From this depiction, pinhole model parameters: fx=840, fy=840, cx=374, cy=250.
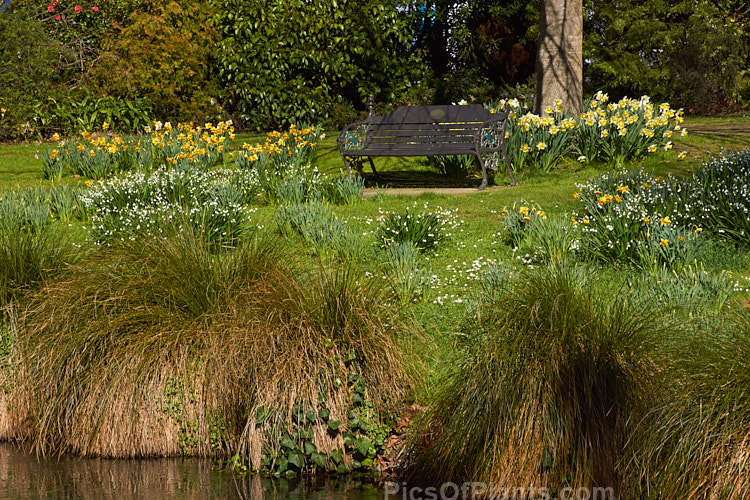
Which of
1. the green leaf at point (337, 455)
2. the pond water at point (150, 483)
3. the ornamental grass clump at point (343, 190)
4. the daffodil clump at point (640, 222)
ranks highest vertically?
the ornamental grass clump at point (343, 190)

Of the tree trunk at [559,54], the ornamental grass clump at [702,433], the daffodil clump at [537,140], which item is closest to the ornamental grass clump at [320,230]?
the ornamental grass clump at [702,433]

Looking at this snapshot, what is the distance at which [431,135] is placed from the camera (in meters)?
9.26

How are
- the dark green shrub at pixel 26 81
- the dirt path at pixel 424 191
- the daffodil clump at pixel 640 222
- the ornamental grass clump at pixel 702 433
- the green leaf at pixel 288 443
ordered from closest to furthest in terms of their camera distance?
the ornamental grass clump at pixel 702 433
the green leaf at pixel 288 443
the daffodil clump at pixel 640 222
the dirt path at pixel 424 191
the dark green shrub at pixel 26 81

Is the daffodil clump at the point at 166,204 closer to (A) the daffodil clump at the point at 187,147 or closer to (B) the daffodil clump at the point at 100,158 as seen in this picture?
(A) the daffodil clump at the point at 187,147

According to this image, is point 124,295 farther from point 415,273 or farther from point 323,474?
point 415,273

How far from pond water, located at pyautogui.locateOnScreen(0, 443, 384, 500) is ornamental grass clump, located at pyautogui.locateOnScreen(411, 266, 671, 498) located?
474mm

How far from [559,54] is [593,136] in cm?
148

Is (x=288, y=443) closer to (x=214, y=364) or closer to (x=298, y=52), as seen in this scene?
(x=214, y=364)

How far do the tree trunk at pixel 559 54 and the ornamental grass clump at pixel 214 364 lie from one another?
5909mm

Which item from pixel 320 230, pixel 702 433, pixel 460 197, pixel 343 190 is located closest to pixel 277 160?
pixel 343 190

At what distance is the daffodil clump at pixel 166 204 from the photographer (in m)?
6.37

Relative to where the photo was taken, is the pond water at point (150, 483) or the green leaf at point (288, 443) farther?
the green leaf at point (288, 443)

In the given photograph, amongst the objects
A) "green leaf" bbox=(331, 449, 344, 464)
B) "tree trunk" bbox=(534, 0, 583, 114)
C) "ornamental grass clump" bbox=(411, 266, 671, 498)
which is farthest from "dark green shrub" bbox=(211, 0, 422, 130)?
"ornamental grass clump" bbox=(411, 266, 671, 498)

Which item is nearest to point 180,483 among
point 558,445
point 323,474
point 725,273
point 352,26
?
point 323,474
